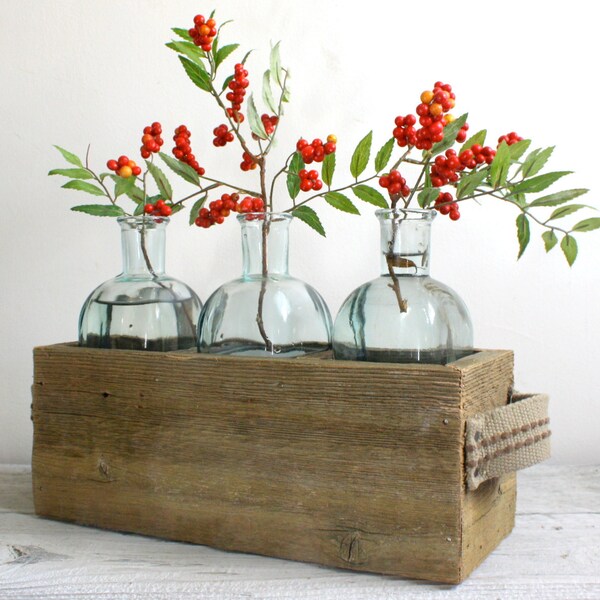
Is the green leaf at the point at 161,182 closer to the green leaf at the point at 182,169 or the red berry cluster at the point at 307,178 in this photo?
the green leaf at the point at 182,169

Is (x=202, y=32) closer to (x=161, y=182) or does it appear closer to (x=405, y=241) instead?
(x=161, y=182)

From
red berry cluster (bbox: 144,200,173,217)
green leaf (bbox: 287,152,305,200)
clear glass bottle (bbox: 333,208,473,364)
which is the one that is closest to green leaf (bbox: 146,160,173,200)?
red berry cluster (bbox: 144,200,173,217)

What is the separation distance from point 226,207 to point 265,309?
0.12 metres

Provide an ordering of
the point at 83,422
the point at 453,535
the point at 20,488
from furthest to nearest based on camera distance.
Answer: the point at 20,488, the point at 83,422, the point at 453,535

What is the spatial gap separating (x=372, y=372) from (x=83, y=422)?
303 mm

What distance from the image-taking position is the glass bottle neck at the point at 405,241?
2.25ft

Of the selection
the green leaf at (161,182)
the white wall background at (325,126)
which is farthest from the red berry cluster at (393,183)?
the white wall background at (325,126)

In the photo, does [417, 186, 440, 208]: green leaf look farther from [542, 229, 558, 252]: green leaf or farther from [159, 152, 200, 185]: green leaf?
[159, 152, 200, 185]: green leaf

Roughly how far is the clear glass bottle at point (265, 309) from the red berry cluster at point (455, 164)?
0.48 feet

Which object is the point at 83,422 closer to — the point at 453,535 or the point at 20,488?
the point at 20,488

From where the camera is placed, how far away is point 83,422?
30.1 inches

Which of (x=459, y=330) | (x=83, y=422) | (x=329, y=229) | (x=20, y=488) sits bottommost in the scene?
(x=20, y=488)

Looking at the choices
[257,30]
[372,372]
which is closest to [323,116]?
[257,30]

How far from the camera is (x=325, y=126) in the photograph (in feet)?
3.39
